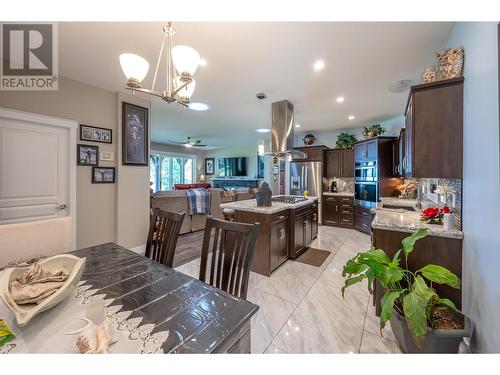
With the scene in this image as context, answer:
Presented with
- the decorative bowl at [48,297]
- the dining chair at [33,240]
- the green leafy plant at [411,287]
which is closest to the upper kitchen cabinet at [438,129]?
the green leafy plant at [411,287]

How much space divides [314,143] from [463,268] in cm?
494

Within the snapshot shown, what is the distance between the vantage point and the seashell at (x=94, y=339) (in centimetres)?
66

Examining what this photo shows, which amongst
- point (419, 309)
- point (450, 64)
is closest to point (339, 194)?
point (450, 64)

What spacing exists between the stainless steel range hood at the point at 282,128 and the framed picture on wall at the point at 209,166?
6.87 meters

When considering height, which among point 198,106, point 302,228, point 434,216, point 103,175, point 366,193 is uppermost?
point 198,106

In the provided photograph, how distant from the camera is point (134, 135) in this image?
3.42m

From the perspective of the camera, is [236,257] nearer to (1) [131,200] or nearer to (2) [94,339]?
(2) [94,339]

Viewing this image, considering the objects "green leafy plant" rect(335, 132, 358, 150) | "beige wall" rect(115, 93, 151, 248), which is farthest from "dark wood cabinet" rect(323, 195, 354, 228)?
"beige wall" rect(115, 93, 151, 248)

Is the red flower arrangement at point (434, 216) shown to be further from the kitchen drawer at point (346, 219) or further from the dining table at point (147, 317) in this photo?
the kitchen drawer at point (346, 219)

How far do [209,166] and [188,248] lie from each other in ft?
22.5

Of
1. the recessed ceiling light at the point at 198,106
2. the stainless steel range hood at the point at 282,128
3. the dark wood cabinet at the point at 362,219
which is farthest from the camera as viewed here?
the dark wood cabinet at the point at 362,219

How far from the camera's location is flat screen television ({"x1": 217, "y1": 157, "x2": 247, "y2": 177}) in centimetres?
895
